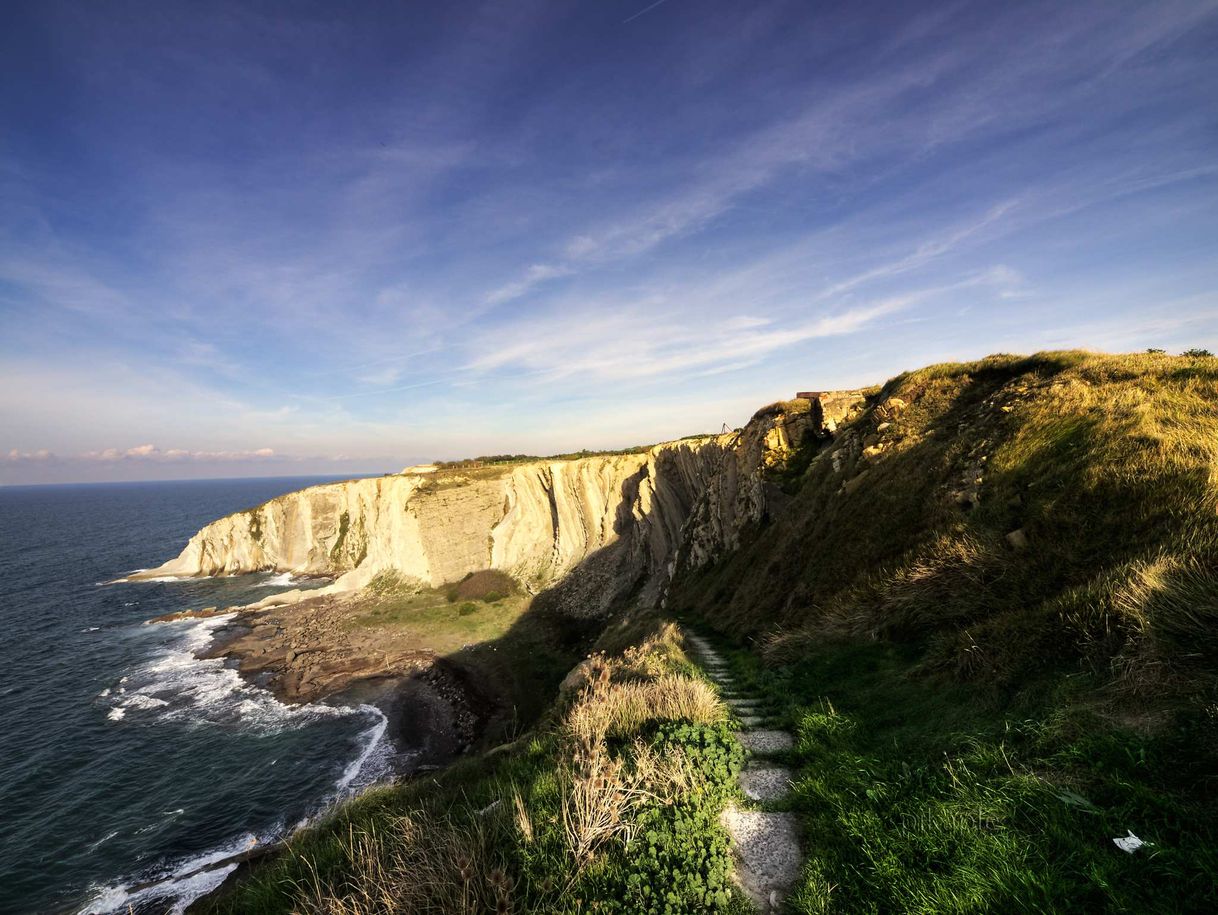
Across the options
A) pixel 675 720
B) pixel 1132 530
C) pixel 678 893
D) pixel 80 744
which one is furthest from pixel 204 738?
pixel 1132 530

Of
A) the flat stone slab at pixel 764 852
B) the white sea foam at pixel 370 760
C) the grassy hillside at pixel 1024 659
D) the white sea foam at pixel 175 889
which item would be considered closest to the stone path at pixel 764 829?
the flat stone slab at pixel 764 852

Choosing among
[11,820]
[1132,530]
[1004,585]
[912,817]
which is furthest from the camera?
[11,820]

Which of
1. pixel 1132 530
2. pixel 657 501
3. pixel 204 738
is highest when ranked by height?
pixel 1132 530

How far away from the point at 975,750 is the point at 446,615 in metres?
49.4

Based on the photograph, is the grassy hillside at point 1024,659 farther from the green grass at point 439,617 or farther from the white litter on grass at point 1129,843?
the green grass at point 439,617

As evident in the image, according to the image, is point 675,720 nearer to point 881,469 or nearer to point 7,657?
point 881,469

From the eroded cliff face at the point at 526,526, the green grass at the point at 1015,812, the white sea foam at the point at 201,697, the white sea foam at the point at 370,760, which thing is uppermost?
the green grass at the point at 1015,812

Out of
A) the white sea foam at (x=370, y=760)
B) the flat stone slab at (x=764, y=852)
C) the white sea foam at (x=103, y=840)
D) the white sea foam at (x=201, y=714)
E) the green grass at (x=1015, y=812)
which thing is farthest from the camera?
the white sea foam at (x=370, y=760)

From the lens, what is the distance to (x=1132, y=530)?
317 inches

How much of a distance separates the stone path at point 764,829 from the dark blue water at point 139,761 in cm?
2413

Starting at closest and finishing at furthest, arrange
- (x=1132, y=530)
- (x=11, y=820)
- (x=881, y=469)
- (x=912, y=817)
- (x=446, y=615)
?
(x=912, y=817) → (x=1132, y=530) → (x=881, y=469) → (x=11, y=820) → (x=446, y=615)

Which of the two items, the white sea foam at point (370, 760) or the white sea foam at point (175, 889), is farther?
the white sea foam at point (370, 760)

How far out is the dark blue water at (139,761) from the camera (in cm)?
2020

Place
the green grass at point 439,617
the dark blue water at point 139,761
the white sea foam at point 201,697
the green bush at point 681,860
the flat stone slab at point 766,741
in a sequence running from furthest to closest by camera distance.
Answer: the green grass at point 439,617 < the white sea foam at point 201,697 < the dark blue water at point 139,761 < the flat stone slab at point 766,741 < the green bush at point 681,860
